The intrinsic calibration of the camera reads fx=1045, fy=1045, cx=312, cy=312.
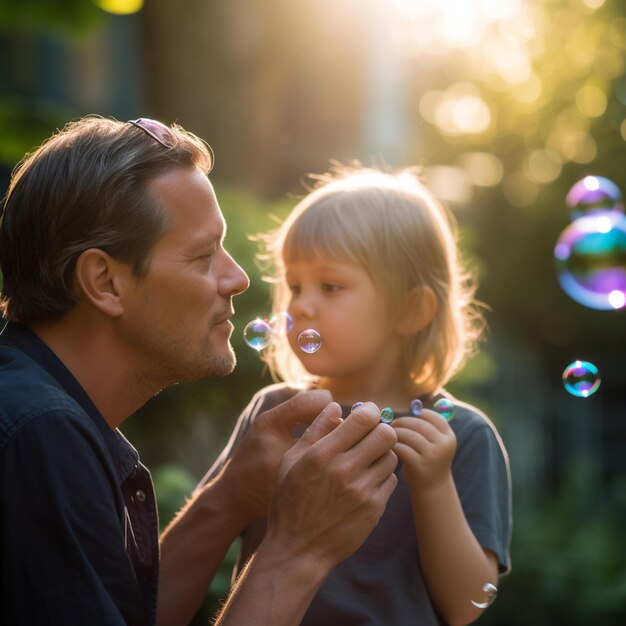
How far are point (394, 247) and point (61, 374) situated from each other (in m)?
0.95

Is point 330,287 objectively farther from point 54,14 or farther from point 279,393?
point 54,14

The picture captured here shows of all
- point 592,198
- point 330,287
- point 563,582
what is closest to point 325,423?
point 330,287

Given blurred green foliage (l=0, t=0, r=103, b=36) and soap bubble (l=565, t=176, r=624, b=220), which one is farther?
blurred green foliage (l=0, t=0, r=103, b=36)

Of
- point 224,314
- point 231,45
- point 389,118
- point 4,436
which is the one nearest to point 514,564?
point 231,45

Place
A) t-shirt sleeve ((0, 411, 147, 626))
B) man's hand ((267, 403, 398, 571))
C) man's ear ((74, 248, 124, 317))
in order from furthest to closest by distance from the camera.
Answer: man's ear ((74, 248, 124, 317)), man's hand ((267, 403, 398, 571)), t-shirt sleeve ((0, 411, 147, 626))

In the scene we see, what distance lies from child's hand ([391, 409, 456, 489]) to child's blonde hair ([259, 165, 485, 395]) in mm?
377

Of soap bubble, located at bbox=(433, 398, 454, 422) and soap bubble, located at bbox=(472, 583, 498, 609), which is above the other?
soap bubble, located at bbox=(433, 398, 454, 422)

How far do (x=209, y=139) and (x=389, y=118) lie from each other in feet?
28.2

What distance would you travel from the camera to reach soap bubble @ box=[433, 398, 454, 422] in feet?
7.95

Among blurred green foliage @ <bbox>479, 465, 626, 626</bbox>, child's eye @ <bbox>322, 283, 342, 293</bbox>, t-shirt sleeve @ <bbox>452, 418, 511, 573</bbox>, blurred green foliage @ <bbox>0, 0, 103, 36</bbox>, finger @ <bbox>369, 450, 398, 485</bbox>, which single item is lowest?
blurred green foliage @ <bbox>479, 465, 626, 626</bbox>

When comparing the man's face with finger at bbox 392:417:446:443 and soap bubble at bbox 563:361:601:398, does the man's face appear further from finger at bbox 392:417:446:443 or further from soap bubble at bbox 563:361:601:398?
soap bubble at bbox 563:361:601:398

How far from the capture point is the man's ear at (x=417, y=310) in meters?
2.67

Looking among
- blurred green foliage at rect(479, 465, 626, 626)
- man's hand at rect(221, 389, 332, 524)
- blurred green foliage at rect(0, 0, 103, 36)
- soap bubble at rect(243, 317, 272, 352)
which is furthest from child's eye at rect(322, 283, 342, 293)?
blurred green foliage at rect(479, 465, 626, 626)

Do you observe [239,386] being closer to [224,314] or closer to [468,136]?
[224,314]
